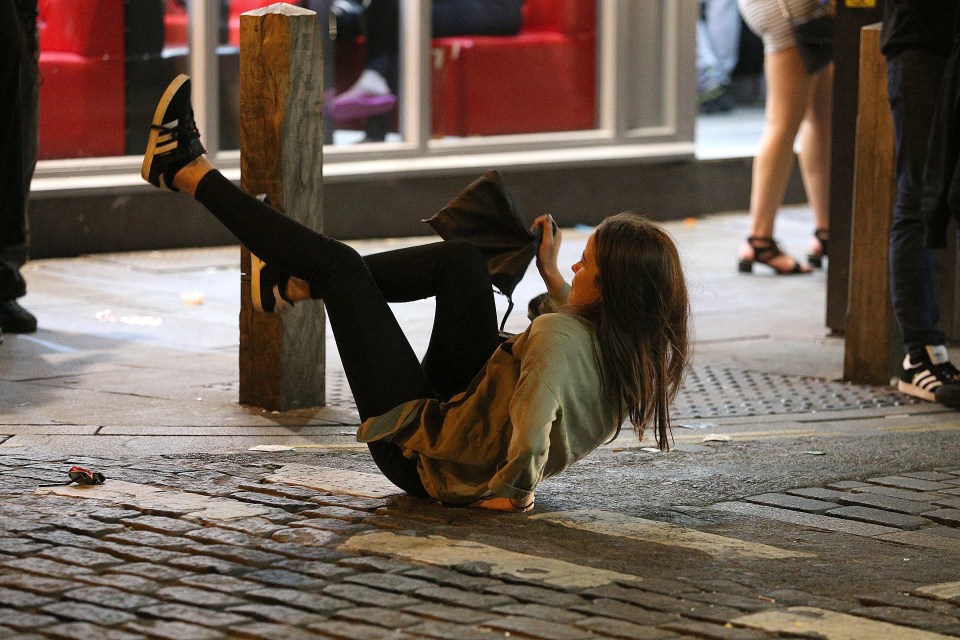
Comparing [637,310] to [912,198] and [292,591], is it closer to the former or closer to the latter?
[292,591]

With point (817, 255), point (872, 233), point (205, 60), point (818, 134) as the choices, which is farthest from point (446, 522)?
point (205, 60)

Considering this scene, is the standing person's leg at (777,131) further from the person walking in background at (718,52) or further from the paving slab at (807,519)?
the person walking in background at (718,52)

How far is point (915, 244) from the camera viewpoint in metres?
5.88

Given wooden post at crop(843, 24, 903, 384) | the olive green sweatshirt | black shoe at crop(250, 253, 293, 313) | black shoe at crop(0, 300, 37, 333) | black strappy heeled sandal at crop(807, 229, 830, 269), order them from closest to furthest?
the olive green sweatshirt → black shoe at crop(250, 253, 293, 313) → wooden post at crop(843, 24, 903, 384) → black shoe at crop(0, 300, 37, 333) → black strappy heeled sandal at crop(807, 229, 830, 269)

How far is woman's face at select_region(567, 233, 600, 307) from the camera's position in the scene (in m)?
4.07

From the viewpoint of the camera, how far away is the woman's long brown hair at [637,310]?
13.2 feet

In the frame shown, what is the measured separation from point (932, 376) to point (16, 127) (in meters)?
3.69

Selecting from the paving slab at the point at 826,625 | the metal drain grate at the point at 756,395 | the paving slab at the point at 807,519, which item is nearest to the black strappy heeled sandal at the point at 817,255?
the metal drain grate at the point at 756,395

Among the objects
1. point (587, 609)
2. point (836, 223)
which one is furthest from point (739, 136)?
point (587, 609)

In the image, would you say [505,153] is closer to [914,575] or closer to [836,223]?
[836,223]

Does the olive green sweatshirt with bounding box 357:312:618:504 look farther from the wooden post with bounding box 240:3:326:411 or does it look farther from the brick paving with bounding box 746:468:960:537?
the wooden post with bounding box 240:3:326:411

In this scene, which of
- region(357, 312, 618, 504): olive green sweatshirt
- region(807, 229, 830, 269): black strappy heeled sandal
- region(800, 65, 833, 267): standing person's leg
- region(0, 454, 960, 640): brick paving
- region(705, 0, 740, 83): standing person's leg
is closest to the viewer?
region(0, 454, 960, 640): brick paving

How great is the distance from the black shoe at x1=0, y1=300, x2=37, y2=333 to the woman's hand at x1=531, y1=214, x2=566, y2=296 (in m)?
2.96


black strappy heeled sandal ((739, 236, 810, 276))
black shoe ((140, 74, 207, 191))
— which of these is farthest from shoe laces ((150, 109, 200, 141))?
black strappy heeled sandal ((739, 236, 810, 276))
